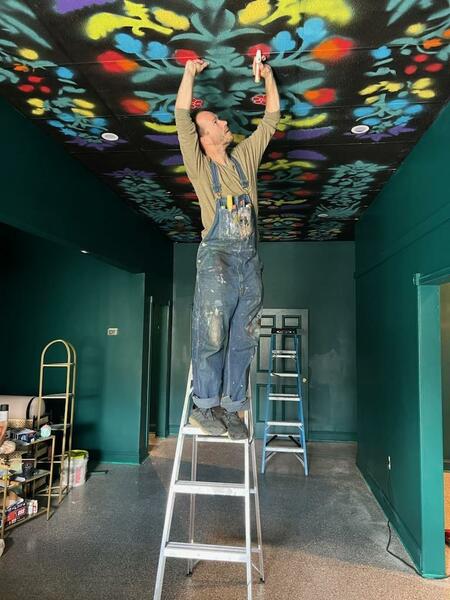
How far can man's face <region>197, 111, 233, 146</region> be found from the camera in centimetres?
198

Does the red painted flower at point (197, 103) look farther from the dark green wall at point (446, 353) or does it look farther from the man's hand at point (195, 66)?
the dark green wall at point (446, 353)

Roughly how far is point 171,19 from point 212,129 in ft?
1.60

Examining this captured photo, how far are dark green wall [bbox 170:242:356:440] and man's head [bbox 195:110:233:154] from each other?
4.40 m

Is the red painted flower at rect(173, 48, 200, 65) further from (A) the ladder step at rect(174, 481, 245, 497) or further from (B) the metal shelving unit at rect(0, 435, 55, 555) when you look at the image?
(B) the metal shelving unit at rect(0, 435, 55, 555)

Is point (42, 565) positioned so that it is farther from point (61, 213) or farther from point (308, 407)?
point (308, 407)

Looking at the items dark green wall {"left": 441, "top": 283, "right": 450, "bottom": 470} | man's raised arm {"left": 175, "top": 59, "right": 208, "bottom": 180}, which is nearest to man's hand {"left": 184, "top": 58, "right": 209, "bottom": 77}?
man's raised arm {"left": 175, "top": 59, "right": 208, "bottom": 180}

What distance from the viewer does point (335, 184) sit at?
3.91 meters

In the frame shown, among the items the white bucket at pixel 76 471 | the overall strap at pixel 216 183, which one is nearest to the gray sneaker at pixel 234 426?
the overall strap at pixel 216 183

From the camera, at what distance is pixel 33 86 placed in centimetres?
240

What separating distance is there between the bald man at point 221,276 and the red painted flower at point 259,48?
0.10 meters

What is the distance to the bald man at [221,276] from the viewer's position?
188 cm

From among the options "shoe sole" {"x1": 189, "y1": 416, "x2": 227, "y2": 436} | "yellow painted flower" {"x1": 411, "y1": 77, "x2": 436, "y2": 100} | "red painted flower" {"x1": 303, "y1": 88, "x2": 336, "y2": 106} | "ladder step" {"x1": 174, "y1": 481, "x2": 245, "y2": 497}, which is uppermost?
"red painted flower" {"x1": 303, "y1": 88, "x2": 336, "y2": 106}

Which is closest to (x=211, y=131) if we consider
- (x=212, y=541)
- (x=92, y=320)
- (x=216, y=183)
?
(x=216, y=183)

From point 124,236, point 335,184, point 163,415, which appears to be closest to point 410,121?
point 335,184
